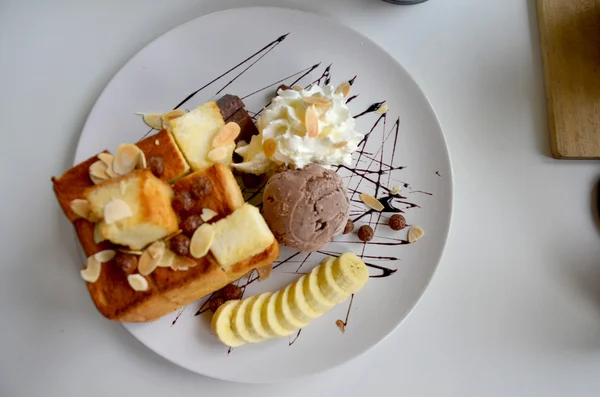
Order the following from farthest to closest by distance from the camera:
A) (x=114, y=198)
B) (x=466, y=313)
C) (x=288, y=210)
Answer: (x=466, y=313) → (x=288, y=210) → (x=114, y=198)

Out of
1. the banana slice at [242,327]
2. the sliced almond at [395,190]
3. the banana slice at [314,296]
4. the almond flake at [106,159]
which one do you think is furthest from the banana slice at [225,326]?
the sliced almond at [395,190]

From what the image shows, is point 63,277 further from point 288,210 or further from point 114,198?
point 288,210

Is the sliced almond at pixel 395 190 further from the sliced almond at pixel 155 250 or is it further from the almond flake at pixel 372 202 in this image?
the sliced almond at pixel 155 250

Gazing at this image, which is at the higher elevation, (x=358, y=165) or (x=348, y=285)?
(x=358, y=165)

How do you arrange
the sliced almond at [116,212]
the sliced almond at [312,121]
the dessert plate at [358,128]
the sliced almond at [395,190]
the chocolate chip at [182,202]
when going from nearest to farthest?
the sliced almond at [116,212] < the chocolate chip at [182,202] < the sliced almond at [312,121] < the dessert plate at [358,128] < the sliced almond at [395,190]

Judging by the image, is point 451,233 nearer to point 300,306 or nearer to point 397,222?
point 397,222

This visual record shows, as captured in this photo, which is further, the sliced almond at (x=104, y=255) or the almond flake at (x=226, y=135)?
the almond flake at (x=226, y=135)

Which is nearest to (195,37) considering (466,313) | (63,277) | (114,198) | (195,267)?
(114,198)

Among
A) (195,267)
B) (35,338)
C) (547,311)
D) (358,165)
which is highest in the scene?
(358,165)
